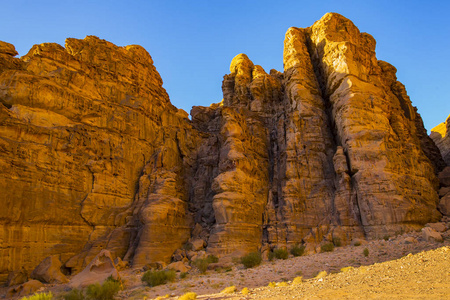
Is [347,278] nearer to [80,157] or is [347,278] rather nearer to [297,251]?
[297,251]

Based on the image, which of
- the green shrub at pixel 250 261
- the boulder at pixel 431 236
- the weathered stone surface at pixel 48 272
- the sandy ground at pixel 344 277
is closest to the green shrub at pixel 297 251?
the sandy ground at pixel 344 277

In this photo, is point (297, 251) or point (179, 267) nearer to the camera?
point (179, 267)

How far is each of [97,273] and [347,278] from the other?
1196 centimetres

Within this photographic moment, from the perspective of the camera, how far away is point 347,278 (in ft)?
37.0

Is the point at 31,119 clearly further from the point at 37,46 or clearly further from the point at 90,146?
Answer: the point at 37,46

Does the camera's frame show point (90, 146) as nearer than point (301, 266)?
No

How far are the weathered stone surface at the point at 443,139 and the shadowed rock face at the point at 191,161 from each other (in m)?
7.88

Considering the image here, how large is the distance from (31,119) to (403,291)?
23695 millimetres

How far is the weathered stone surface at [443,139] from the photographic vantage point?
38950 millimetres

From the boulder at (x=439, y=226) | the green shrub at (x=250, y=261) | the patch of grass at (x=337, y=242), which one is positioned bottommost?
the green shrub at (x=250, y=261)

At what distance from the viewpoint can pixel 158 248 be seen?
873 inches

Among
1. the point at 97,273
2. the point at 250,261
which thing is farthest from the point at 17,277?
the point at 250,261

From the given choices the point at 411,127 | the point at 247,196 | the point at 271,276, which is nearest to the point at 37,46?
the point at 247,196

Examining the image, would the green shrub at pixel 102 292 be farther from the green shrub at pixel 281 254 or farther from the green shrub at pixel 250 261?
the green shrub at pixel 281 254
